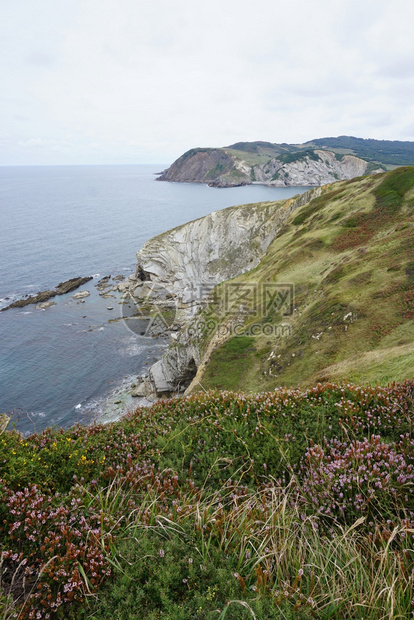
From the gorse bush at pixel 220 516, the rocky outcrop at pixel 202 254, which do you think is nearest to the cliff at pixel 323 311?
the gorse bush at pixel 220 516

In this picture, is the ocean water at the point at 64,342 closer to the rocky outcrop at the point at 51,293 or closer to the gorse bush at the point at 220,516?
the rocky outcrop at the point at 51,293

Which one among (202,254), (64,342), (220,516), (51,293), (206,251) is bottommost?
(64,342)

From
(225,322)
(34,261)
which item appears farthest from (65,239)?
(225,322)

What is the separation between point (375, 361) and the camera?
18.3m

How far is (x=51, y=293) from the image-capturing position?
87750 millimetres

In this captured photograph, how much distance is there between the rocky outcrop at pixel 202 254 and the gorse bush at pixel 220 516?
236ft

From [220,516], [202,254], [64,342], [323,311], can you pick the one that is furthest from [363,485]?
[202,254]

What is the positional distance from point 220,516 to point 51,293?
3621 inches

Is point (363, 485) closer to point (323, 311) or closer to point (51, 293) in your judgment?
point (323, 311)

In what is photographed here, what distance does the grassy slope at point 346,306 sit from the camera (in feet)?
70.9

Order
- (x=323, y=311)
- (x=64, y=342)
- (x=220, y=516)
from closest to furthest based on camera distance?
(x=220, y=516), (x=323, y=311), (x=64, y=342)

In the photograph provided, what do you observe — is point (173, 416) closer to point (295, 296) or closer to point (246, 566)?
point (246, 566)

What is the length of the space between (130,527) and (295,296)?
3516 centimetres

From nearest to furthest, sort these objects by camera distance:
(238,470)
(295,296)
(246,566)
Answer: (246,566) → (238,470) → (295,296)
